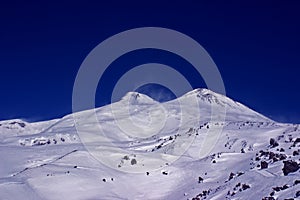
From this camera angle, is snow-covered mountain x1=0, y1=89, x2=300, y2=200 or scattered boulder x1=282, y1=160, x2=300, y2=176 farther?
snow-covered mountain x1=0, y1=89, x2=300, y2=200

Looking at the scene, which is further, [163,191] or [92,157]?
[92,157]

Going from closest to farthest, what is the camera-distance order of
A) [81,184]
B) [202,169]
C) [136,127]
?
[81,184] < [202,169] < [136,127]

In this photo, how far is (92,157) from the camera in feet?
306

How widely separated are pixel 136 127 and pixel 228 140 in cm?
10193

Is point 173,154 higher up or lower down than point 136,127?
lower down

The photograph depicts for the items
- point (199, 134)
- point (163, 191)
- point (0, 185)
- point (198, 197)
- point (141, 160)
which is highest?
point (199, 134)

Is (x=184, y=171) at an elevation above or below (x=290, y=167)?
above

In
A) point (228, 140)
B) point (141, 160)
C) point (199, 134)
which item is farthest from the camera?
point (199, 134)

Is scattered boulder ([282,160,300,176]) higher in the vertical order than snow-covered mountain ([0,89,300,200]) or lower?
lower

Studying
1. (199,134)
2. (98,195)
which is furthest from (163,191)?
(199,134)

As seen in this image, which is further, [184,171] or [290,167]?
[184,171]

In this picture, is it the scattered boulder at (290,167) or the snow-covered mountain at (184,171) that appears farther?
the snow-covered mountain at (184,171)

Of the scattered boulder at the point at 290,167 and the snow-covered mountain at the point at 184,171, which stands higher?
the snow-covered mountain at the point at 184,171

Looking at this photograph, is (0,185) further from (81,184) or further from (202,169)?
(202,169)
